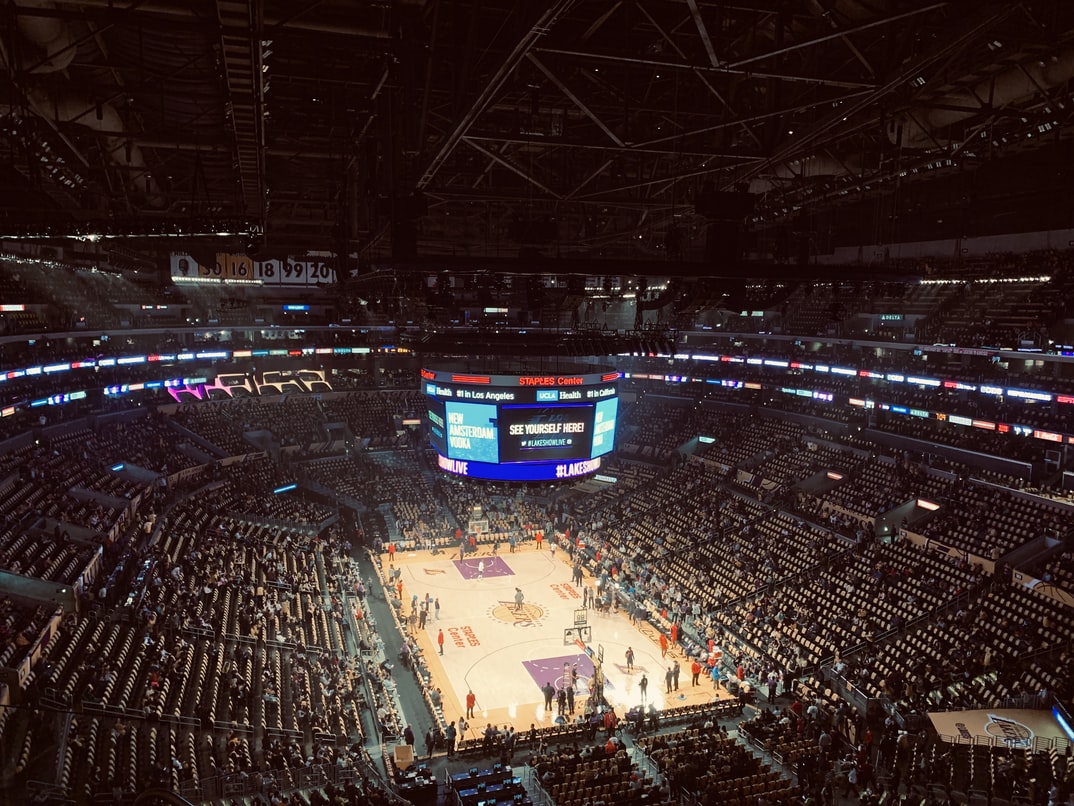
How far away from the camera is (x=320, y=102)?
11359 mm

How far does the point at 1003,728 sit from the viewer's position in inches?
591

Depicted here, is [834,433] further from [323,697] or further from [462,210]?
[323,697]

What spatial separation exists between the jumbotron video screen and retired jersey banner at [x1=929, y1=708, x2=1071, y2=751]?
35.4 feet

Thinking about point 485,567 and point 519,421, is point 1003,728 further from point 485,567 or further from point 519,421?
point 485,567

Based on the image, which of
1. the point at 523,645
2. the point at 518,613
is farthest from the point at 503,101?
the point at 518,613

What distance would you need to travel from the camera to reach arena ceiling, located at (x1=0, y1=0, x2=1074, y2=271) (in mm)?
6914

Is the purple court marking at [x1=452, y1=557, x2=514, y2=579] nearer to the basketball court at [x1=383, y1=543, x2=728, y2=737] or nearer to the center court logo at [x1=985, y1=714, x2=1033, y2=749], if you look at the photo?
the basketball court at [x1=383, y1=543, x2=728, y2=737]

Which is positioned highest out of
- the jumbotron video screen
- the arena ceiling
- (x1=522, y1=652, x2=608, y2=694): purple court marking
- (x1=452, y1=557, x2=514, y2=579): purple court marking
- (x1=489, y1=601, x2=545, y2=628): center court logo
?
the arena ceiling

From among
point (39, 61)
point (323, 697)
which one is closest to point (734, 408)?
point (323, 697)

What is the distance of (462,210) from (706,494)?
57.2ft

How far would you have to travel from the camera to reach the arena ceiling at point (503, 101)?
691 cm

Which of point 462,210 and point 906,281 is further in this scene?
point 462,210

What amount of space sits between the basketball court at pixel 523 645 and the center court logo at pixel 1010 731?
20.0ft

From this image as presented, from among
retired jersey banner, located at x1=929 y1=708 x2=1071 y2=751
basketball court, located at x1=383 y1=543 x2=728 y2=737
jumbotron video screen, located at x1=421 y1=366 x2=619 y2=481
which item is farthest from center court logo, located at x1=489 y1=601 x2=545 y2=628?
retired jersey banner, located at x1=929 y1=708 x2=1071 y2=751
